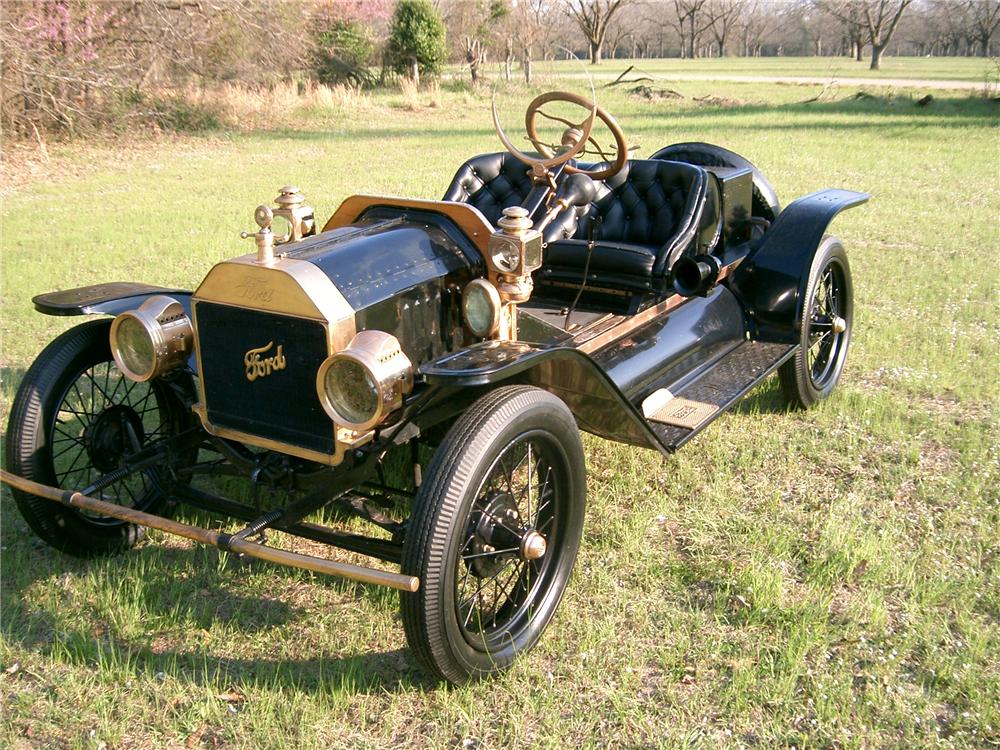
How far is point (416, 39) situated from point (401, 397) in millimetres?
20951

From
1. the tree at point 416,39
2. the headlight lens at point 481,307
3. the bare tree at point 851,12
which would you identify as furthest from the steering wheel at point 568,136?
the bare tree at point 851,12

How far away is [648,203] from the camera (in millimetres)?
4453

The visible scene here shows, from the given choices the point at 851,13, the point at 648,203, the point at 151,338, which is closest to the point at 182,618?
the point at 151,338

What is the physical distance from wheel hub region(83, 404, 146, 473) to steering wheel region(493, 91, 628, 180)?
5.97 ft

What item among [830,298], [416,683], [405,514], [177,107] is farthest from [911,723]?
[177,107]

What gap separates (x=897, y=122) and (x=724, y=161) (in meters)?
13.9

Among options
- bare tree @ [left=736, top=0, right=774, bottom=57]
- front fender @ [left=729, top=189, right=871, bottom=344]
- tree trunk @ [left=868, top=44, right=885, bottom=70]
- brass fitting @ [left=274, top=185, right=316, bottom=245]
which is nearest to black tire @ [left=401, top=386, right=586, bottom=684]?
brass fitting @ [left=274, top=185, right=316, bottom=245]

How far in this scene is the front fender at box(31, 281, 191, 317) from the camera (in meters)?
3.12

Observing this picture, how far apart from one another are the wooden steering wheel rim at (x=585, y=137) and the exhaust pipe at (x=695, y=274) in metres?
0.55

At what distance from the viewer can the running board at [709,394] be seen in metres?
3.40

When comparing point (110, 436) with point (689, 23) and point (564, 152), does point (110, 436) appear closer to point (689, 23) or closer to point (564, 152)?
point (564, 152)

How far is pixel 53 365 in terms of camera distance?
3031mm

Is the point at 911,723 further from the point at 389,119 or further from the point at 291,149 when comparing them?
the point at 389,119

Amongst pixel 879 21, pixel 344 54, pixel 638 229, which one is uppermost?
pixel 879 21
